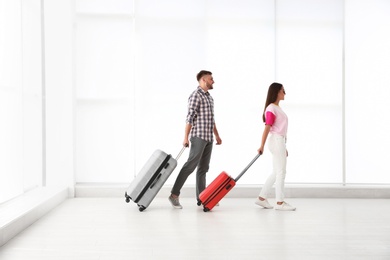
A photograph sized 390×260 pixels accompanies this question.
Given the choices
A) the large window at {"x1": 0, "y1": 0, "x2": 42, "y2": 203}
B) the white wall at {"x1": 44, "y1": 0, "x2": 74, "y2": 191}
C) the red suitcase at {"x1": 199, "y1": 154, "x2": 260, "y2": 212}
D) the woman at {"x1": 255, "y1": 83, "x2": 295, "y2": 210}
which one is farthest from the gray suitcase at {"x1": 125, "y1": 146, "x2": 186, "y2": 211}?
the white wall at {"x1": 44, "y1": 0, "x2": 74, "y2": 191}

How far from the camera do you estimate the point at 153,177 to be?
6.01m

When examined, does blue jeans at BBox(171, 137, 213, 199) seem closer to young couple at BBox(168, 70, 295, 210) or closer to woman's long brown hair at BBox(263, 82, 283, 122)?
young couple at BBox(168, 70, 295, 210)

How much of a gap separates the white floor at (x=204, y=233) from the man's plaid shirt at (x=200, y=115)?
0.80 m

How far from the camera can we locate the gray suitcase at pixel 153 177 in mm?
5996

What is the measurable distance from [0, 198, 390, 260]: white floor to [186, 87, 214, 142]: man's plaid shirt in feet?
2.64

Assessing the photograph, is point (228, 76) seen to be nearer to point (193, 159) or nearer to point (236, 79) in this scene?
point (236, 79)

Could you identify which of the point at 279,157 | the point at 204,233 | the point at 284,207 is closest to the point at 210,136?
the point at 279,157

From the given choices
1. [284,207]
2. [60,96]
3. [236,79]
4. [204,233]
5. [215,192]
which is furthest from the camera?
[236,79]

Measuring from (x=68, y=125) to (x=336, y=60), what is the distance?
3.42 metres

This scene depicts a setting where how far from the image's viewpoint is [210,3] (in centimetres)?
743

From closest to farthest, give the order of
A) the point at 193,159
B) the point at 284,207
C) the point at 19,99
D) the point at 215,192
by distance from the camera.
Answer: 1. the point at 215,192
2. the point at 284,207
3. the point at 193,159
4. the point at 19,99

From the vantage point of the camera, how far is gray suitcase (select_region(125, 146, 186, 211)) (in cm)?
600

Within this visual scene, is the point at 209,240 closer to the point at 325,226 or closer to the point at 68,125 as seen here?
the point at 325,226

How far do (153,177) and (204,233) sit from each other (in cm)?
148
